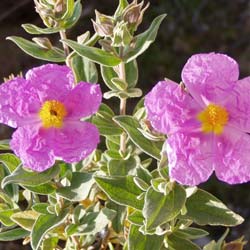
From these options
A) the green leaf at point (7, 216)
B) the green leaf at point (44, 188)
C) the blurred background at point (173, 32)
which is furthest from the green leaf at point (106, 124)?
the blurred background at point (173, 32)

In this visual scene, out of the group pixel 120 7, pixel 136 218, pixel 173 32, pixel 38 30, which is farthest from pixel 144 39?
pixel 173 32

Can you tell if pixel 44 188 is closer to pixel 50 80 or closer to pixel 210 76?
pixel 50 80

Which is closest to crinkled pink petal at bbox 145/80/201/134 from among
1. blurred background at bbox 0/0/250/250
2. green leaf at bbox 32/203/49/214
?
green leaf at bbox 32/203/49/214

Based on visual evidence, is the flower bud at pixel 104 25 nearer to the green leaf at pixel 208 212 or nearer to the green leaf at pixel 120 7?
the green leaf at pixel 120 7

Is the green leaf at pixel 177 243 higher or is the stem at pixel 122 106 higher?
the stem at pixel 122 106

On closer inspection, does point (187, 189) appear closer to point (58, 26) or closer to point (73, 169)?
point (73, 169)

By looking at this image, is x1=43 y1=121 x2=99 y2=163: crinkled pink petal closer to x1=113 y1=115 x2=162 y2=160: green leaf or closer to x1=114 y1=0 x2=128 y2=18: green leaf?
x1=113 y1=115 x2=162 y2=160: green leaf
